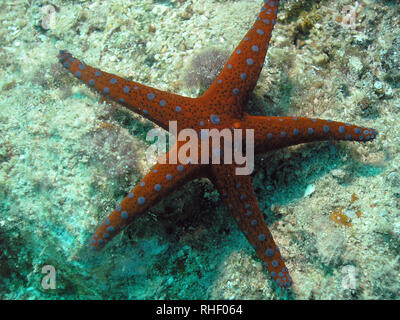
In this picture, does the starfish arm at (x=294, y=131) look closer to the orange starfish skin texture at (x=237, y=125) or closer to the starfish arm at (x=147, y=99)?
the orange starfish skin texture at (x=237, y=125)

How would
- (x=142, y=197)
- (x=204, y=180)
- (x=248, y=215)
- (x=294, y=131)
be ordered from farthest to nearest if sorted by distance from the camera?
(x=204, y=180) < (x=294, y=131) < (x=248, y=215) < (x=142, y=197)

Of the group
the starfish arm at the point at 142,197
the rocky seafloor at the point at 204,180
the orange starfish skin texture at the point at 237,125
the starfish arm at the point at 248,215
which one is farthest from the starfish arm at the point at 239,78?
the starfish arm at the point at 142,197

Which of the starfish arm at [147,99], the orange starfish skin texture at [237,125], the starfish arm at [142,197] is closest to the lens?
the starfish arm at [142,197]

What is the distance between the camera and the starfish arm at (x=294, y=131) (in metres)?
3.62

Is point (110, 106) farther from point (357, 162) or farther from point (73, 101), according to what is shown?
point (357, 162)

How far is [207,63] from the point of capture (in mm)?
4211

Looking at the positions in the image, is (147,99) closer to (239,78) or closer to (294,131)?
(239,78)

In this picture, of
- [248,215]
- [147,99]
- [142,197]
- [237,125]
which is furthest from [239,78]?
[142,197]

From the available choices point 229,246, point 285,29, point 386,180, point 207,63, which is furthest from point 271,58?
point 229,246

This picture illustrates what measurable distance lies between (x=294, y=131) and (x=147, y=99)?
1.91 meters

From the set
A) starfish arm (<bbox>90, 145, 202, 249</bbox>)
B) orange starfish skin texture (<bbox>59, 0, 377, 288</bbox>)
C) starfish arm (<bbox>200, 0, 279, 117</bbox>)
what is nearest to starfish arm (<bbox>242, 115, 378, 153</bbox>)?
orange starfish skin texture (<bbox>59, 0, 377, 288</bbox>)

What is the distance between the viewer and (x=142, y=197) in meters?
3.31

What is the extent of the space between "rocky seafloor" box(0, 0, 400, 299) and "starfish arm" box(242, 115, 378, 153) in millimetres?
423

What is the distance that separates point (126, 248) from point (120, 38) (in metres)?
3.39
